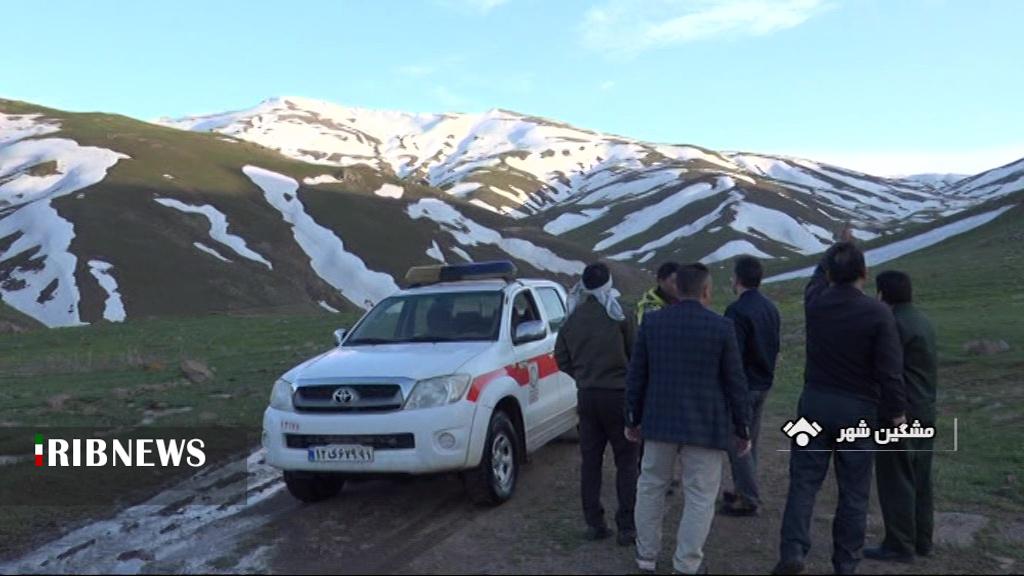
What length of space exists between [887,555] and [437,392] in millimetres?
3927

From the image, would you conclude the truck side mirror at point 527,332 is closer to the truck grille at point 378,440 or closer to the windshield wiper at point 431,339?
the windshield wiper at point 431,339

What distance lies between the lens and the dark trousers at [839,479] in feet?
20.0

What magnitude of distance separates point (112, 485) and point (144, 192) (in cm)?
8334

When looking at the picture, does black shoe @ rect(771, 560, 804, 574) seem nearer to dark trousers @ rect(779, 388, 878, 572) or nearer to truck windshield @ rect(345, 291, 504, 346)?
dark trousers @ rect(779, 388, 878, 572)

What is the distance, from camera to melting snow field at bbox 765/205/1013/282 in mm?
62669

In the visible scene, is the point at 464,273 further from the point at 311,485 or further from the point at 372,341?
the point at 311,485

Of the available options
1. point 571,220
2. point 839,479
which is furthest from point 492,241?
point 571,220

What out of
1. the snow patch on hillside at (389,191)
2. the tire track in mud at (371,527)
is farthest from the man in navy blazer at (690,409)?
the snow patch on hillside at (389,191)

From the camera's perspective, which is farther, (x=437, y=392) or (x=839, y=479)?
(x=437, y=392)

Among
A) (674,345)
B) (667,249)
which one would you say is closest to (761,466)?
(674,345)

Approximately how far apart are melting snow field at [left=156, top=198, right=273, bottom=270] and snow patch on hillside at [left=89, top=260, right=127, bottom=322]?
944cm

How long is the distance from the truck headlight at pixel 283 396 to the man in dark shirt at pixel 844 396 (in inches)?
179

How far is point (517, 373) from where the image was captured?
29.2ft

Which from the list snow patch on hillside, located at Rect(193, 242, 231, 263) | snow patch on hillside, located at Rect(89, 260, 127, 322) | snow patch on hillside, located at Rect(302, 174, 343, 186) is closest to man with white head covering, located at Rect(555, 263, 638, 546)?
snow patch on hillside, located at Rect(89, 260, 127, 322)
